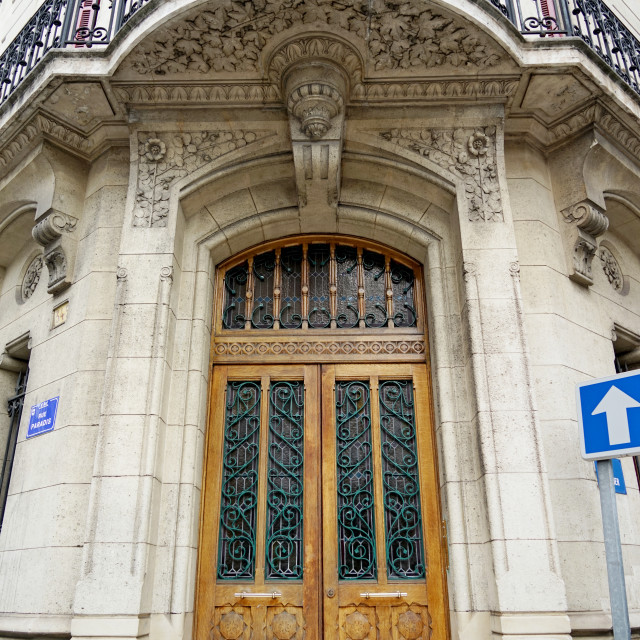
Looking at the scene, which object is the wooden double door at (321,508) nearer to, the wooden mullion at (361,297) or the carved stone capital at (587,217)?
the wooden mullion at (361,297)

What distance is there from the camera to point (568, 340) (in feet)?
16.4

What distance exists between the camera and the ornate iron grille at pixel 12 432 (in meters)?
5.98

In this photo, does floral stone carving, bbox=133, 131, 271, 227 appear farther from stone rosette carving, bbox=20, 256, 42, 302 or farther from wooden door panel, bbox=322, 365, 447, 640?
wooden door panel, bbox=322, 365, 447, 640

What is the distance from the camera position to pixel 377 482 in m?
5.00

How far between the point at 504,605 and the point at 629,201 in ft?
13.4

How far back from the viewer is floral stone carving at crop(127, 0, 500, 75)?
470 cm

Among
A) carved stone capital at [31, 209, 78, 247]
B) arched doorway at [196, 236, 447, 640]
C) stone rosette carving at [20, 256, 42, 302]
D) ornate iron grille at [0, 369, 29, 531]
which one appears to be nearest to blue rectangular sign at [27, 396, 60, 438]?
ornate iron grille at [0, 369, 29, 531]

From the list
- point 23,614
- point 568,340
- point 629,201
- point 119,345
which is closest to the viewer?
point 23,614

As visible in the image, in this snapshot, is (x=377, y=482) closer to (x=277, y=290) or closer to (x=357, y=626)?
(x=357, y=626)

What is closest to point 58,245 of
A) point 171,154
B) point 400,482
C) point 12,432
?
point 171,154

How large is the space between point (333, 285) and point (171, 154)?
1883 mm

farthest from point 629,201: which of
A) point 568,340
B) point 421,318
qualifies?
point 421,318

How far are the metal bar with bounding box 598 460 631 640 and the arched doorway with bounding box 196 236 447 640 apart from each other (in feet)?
6.98

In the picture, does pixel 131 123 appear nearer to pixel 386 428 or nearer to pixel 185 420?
pixel 185 420
